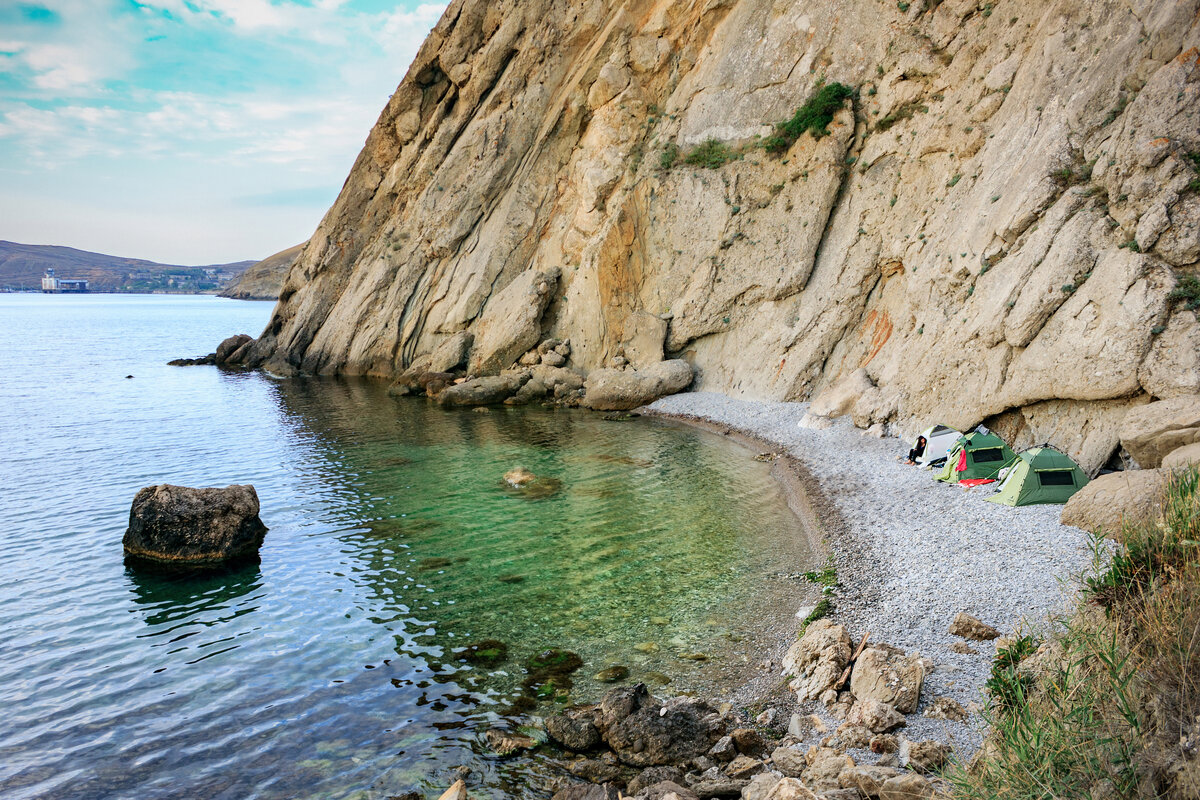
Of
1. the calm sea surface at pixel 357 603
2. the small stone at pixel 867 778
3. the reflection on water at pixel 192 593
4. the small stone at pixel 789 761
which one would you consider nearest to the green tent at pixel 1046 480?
the calm sea surface at pixel 357 603

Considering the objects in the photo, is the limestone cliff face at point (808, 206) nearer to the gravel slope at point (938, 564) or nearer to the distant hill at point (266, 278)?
the gravel slope at point (938, 564)

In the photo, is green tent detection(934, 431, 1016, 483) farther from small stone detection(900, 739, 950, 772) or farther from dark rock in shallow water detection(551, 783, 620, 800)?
dark rock in shallow water detection(551, 783, 620, 800)

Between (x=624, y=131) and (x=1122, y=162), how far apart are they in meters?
24.6

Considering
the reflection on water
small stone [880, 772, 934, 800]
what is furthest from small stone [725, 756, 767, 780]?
the reflection on water

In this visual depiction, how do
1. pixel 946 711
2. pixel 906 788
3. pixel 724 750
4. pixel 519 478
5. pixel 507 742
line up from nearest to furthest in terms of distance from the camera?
pixel 906 788
pixel 946 711
pixel 724 750
pixel 507 742
pixel 519 478

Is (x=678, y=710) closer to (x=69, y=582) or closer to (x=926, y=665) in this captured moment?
(x=926, y=665)

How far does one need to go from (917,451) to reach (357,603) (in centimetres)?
1452

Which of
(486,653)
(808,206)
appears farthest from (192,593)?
(808,206)

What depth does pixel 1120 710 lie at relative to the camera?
462 centimetres

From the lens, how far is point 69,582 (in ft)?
45.1

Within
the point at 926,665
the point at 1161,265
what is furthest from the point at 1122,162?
the point at 926,665

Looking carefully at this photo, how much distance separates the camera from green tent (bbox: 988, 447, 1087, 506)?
1401cm

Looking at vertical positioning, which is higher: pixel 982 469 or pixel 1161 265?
pixel 1161 265

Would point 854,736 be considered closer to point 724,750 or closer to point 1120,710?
point 724,750
